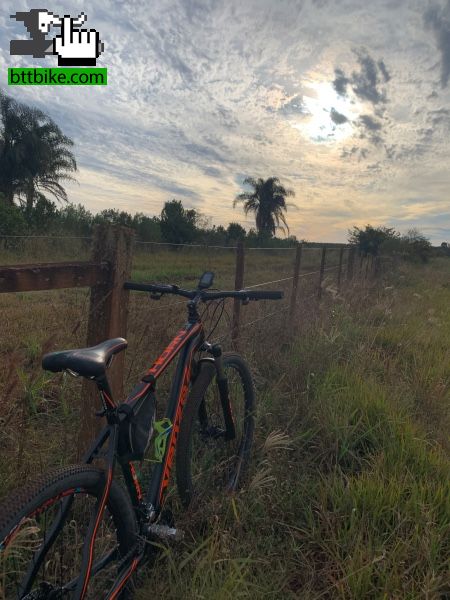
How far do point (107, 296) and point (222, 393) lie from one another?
88cm

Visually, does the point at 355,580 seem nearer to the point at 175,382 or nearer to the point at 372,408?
the point at 175,382

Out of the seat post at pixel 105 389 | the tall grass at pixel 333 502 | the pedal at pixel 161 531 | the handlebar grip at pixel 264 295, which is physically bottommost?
the tall grass at pixel 333 502

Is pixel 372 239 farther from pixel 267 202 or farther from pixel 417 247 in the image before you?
pixel 267 202

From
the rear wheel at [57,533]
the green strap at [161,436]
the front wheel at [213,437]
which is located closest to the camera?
the rear wheel at [57,533]

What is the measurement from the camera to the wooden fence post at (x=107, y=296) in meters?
2.03

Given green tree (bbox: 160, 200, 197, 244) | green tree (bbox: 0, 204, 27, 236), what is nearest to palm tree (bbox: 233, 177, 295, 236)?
green tree (bbox: 160, 200, 197, 244)

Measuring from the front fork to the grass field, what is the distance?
0.27m

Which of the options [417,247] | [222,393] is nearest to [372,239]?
[417,247]

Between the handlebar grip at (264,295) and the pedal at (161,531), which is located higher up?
the handlebar grip at (264,295)

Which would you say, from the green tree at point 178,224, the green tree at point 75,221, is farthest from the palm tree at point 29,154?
the green tree at point 178,224

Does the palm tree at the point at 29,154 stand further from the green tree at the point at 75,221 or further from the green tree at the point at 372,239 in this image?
the green tree at the point at 372,239

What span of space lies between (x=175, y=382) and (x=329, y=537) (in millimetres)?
1076

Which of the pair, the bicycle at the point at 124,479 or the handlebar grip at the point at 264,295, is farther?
the handlebar grip at the point at 264,295

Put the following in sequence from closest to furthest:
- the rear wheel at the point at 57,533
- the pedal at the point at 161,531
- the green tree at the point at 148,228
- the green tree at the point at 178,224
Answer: the rear wheel at the point at 57,533 → the pedal at the point at 161,531 → the green tree at the point at 148,228 → the green tree at the point at 178,224
